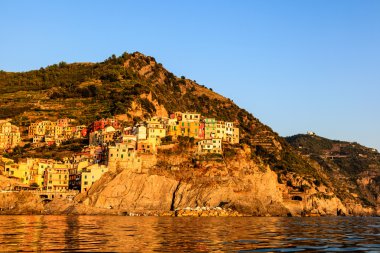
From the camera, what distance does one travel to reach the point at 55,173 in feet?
339

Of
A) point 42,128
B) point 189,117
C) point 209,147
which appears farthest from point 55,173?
point 189,117

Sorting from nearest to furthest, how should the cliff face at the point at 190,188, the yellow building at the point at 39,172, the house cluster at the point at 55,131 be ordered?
the cliff face at the point at 190,188 < the yellow building at the point at 39,172 < the house cluster at the point at 55,131

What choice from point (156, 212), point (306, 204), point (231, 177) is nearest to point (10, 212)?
point (156, 212)

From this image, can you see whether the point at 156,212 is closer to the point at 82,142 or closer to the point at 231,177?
the point at 231,177

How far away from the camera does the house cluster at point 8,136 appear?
421ft

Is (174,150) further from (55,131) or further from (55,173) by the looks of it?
(55,131)

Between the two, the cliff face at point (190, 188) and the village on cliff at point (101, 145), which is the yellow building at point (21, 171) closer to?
the village on cliff at point (101, 145)

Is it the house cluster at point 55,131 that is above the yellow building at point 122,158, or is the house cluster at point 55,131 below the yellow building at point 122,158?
above

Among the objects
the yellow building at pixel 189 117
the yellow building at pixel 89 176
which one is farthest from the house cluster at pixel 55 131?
the yellow building at pixel 89 176

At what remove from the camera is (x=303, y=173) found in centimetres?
14400

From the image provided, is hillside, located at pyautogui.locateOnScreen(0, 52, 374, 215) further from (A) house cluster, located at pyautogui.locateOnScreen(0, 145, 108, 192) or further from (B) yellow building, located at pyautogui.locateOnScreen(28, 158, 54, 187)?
(B) yellow building, located at pyautogui.locateOnScreen(28, 158, 54, 187)

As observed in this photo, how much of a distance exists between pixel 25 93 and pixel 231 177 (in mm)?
86261

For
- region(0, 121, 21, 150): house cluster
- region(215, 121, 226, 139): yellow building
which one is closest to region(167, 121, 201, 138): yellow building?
region(215, 121, 226, 139): yellow building

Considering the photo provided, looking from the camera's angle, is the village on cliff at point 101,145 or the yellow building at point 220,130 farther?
the yellow building at point 220,130
